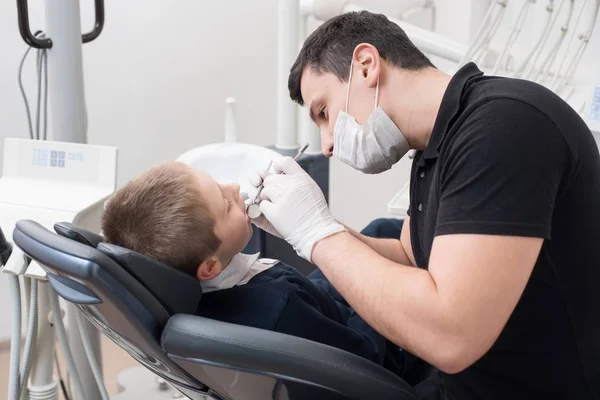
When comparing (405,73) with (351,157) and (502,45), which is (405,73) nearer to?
(351,157)

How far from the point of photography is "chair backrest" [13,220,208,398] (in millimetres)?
770

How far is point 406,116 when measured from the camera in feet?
3.48

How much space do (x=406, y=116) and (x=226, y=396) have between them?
1.74 feet

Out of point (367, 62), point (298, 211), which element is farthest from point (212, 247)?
point (367, 62)

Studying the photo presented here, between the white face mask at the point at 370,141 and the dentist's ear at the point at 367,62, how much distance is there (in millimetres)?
24

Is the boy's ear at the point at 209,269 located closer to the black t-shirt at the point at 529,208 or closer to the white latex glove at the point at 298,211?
the white latex glove at the point at 298,211

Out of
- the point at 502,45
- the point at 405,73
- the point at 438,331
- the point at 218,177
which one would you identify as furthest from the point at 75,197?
the point at 502,45

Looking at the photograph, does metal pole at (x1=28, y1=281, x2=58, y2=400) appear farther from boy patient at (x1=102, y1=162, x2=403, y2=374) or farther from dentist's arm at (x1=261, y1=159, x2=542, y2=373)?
dentist's arm at (x1=261, y1=159, x2=542, y2=373)

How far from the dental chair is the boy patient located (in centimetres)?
13

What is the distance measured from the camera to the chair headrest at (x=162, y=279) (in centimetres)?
84

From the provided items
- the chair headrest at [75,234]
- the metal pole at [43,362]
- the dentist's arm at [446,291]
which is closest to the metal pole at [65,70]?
the metal pole at [43,362]

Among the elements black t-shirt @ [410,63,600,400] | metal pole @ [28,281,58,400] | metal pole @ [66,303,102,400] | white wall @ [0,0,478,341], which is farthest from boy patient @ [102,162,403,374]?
white wall @ [0,0,478,341]

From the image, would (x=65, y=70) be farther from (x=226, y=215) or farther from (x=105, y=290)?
(x=105, y=290)

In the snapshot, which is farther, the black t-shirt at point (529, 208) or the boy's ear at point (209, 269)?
the boy's ear at point (209, 269)
